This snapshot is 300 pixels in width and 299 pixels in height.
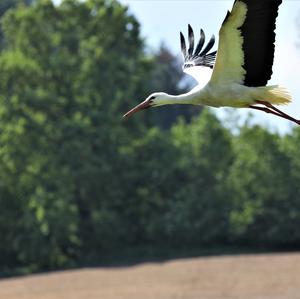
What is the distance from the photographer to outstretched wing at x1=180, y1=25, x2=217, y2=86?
13219 millimetres

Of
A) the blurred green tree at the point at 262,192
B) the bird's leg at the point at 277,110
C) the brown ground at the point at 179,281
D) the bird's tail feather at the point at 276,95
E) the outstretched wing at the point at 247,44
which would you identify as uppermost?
the outstretched wing at the point at 247,44

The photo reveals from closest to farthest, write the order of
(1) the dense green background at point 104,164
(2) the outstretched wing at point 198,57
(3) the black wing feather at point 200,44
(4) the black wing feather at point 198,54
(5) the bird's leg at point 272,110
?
(5) the bird's leg at point 272,110 < (2) the outstretched wing at point 198,57 < (4) the black wing feather at point 198,54 < (3) the black wing feather at point 200,44 < (1) the dense green background at point 104,164

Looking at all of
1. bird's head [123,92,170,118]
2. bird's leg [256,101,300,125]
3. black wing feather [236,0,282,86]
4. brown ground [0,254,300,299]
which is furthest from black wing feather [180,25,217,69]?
brown ground [0,254,300,299]

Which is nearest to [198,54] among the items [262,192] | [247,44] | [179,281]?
[247,44]

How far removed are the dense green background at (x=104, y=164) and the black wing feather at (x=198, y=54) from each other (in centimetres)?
1520

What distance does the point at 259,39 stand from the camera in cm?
1114

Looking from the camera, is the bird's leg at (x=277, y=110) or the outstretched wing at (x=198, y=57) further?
the outstretched wing at (x=198, y=57)

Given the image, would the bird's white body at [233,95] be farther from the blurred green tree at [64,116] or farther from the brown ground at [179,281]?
the blurred green tree at [64,116]

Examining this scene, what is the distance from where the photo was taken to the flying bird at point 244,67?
10766mm

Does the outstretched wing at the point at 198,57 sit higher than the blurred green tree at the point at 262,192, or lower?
higher

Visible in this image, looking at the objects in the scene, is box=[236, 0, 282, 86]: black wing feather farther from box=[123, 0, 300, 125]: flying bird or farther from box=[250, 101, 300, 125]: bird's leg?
box=[250, 101, 300, 125]: bird's leg

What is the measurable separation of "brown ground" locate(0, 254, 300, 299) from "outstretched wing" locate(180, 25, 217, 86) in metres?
10.7

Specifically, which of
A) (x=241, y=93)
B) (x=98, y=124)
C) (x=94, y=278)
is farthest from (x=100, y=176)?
(x=241, y=93)

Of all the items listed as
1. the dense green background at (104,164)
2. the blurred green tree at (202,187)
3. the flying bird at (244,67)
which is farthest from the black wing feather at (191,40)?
the blurred green tree at (202,187)
